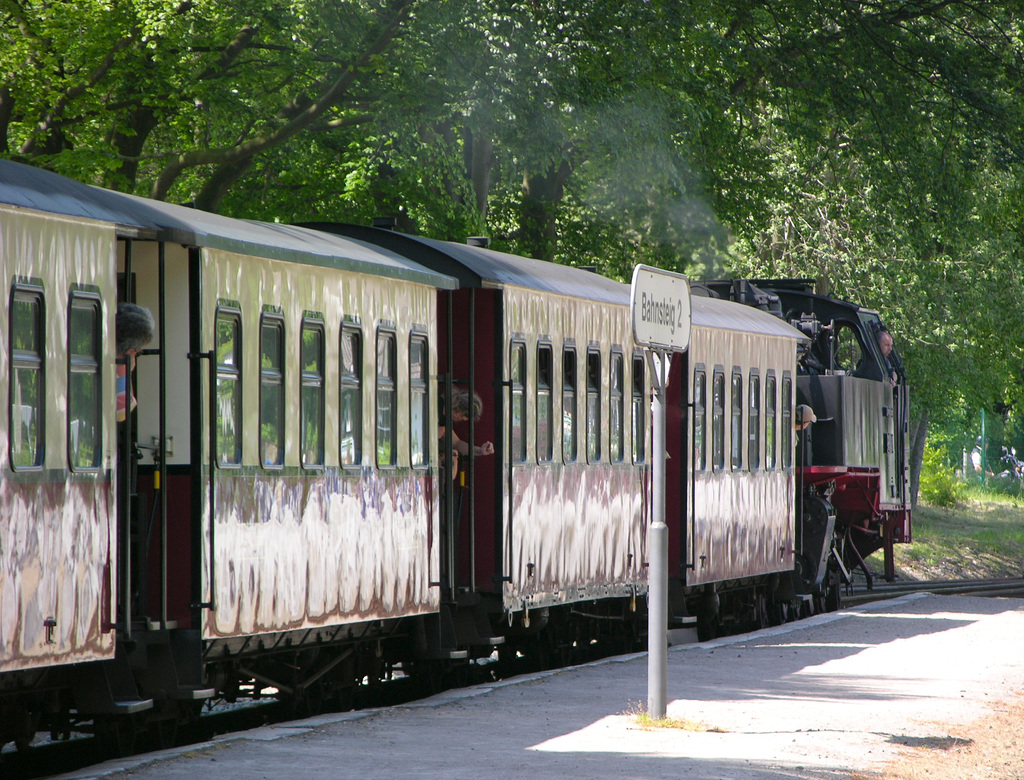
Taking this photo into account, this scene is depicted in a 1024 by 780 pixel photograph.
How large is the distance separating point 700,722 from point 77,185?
4.83m

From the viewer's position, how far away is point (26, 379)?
811 centimetres

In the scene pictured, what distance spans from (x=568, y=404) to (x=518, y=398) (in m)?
1.06

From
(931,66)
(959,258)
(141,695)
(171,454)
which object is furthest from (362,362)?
(959,258)

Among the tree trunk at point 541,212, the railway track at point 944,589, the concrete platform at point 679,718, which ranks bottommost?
the railway track at point 944,589

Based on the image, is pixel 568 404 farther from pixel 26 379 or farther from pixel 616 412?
pixel 26 379

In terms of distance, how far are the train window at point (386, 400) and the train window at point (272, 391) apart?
1276 mm

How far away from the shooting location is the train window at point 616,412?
1502 cm

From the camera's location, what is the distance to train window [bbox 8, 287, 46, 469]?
314 inches

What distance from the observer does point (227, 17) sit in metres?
21.1

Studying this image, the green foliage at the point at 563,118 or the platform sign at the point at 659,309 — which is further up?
the green foliage at the point at 563,118

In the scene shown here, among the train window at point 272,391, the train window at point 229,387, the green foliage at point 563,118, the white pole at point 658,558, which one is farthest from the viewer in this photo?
the green foliage at point 563,118

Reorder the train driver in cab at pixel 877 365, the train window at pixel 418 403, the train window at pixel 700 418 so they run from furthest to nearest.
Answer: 1. the train driver in cab at pixel 877 365
2. the train window at pixel 700 418
3. the train window at pixel 418 403

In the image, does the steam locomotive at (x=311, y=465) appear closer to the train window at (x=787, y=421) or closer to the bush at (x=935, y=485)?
the train window at (x=787, y=421)

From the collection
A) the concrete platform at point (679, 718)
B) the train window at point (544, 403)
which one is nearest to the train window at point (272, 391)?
the concrete platform at point (679, 718)
